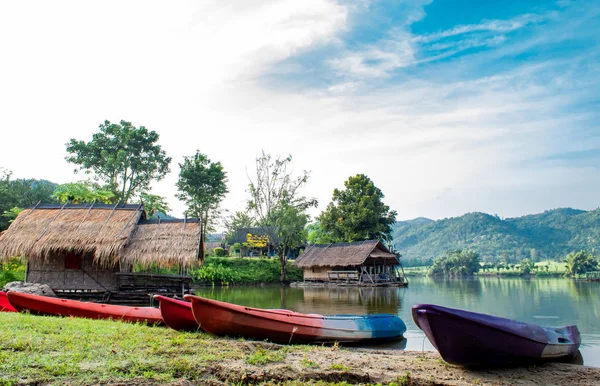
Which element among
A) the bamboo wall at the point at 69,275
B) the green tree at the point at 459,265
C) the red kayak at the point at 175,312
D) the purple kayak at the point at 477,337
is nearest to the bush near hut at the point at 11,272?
the bamboo wall at the point at 69,275

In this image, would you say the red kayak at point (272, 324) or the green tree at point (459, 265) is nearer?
the red kayak at point (272, 324)

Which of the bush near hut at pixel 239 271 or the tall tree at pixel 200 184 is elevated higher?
the tall tree at pixel 200 184

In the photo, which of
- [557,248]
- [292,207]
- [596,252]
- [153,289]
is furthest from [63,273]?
[557,248]

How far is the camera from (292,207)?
33938 mm

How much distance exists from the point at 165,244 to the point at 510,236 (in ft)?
283

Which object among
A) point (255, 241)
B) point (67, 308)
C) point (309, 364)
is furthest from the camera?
point (255, 241)

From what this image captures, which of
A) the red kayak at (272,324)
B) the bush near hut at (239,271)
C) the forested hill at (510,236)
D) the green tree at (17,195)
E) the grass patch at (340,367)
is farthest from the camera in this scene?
the forested hill at (510,236)

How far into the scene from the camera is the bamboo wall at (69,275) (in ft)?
46.5

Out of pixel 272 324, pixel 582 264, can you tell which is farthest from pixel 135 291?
pixel 582 264

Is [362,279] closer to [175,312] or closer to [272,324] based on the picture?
[272,324]

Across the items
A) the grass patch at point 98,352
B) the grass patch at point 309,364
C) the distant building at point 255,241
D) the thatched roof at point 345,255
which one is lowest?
the grass patch at point 309,364

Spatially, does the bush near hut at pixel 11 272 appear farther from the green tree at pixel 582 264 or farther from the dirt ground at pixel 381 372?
the green tree at pixel 582 264

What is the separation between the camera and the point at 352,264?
30.0m

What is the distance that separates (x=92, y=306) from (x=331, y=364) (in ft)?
19.2
